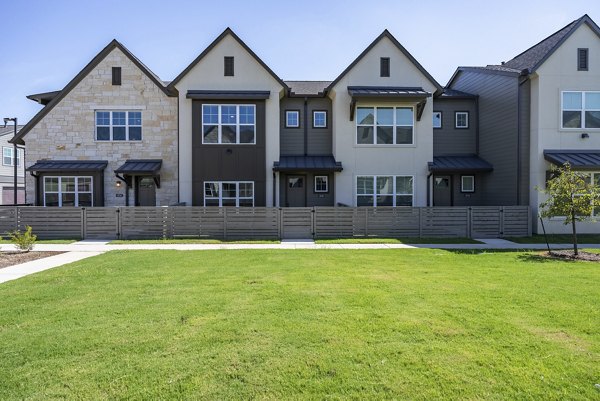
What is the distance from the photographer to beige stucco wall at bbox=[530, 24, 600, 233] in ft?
56.0

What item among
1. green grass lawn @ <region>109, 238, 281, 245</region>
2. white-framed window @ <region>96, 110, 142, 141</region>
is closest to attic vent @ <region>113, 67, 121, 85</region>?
white-framed window @ <region>96, 110, 142, 141</region>

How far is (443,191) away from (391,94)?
6280 millimetres

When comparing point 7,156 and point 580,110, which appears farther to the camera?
point 7,156

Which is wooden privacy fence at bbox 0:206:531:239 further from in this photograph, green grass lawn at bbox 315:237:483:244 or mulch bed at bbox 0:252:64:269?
mulch bed at bbox 0:252:64:269

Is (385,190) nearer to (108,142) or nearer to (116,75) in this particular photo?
(108,142)

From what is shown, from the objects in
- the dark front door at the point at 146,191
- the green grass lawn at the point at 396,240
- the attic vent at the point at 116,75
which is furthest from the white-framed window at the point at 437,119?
the attic vent at the point at 116,75

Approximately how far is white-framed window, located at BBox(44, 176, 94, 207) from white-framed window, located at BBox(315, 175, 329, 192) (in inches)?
455

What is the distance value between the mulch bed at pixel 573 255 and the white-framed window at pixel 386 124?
339 inches

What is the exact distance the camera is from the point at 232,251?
1266 cm

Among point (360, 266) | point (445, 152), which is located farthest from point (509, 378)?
point (445, 152)

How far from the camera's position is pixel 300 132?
20.0m

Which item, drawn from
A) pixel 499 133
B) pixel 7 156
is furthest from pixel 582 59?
pixel 7 156

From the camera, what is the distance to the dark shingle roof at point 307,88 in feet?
64.9

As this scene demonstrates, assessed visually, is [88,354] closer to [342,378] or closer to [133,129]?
[342,378]
